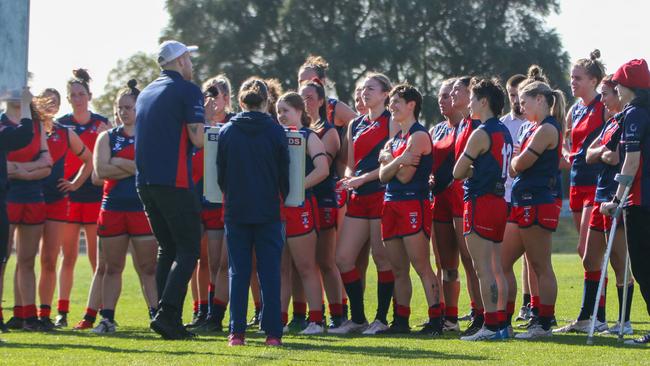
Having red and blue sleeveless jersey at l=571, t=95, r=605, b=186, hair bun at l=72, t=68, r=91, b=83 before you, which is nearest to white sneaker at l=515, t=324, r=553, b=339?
red and blue sleeveless jersey at l=571, t=95, r=605, b=186

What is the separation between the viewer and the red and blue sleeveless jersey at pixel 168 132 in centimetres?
1051

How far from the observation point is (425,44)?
56.2 metres

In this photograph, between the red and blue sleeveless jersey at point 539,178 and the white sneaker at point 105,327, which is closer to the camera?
the red and blue sleeveless jersey at point 539,178

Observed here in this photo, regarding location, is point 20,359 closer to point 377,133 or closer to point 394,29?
point 377,133

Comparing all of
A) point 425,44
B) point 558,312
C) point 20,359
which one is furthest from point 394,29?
point 20,359

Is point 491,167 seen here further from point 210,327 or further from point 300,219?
point 210,327

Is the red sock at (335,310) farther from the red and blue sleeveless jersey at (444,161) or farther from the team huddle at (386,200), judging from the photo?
the red and blue sleeveless jersey at (444,161)

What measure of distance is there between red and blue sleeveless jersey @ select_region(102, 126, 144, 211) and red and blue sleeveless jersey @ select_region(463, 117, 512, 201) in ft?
11.2

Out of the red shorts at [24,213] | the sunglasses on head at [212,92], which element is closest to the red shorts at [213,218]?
the sunglasses on head at [212,92]

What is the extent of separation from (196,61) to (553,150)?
4730cm

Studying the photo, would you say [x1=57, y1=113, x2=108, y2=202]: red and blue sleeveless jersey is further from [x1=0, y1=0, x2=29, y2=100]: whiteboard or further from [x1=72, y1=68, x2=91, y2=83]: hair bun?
[x1=0, y1=0, x2=29, y2=100]: whiteboard

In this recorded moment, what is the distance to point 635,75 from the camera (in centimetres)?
1015

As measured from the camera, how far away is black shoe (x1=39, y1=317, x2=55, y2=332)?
41.5ft

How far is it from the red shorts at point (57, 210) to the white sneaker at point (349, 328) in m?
3.42
